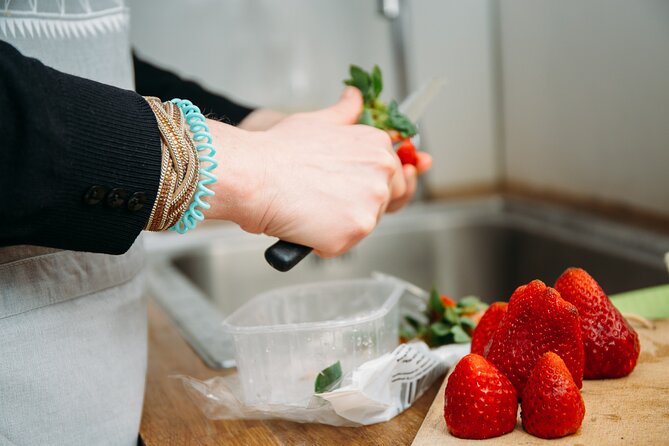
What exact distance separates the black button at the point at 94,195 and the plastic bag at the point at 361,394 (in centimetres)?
26

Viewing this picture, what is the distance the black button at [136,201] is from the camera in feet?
1.94

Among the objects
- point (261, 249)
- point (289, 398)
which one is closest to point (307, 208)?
point (289, 398)

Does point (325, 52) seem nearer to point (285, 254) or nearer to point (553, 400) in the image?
point (285, 254)

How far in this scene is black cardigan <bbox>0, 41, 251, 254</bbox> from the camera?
53 centimetres

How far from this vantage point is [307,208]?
27.6 inches

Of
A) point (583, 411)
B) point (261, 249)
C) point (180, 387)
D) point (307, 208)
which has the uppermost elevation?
point (307, 208)

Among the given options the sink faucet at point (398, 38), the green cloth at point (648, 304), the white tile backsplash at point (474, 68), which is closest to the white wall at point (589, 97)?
the white tile backsplash at point (474, 68)

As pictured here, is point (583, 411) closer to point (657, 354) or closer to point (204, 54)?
point (657, 354)

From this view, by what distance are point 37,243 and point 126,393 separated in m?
0.22

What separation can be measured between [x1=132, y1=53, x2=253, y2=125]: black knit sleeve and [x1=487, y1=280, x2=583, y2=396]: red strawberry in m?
0.48

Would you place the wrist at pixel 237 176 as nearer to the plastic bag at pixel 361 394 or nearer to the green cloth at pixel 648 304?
the plastic bag at pixel 361 394

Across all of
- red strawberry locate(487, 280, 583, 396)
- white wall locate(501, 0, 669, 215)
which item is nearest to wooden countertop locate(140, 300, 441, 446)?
red strawberry locate(487, 280, 583, 396)

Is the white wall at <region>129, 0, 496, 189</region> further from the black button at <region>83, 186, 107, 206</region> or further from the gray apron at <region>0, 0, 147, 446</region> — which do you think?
the black button at <region>83, 186, 107, 206</region>

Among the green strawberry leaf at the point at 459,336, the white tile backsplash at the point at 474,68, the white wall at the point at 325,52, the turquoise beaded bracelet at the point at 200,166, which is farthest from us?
the white wall at the point at 325,52
